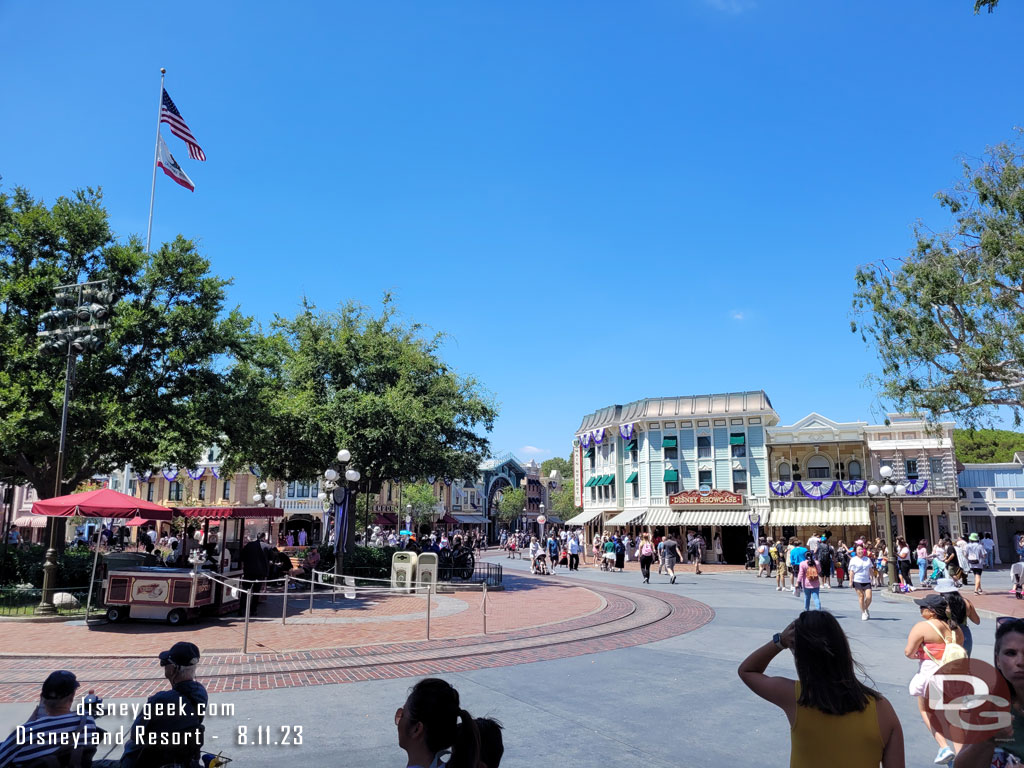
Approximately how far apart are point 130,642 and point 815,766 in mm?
11928

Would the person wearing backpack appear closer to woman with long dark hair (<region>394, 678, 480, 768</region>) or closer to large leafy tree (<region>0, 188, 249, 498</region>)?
woman with long dark hair (<region>394, 678, 480, 768</region>)

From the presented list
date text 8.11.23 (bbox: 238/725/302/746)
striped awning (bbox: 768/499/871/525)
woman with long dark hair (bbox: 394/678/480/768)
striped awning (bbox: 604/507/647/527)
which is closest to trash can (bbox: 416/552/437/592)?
date text 8.11.23 (bbox: 238/725/302/746)

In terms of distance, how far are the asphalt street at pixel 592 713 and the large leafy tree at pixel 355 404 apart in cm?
1234

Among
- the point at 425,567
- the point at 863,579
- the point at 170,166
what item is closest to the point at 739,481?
the point at 863,579

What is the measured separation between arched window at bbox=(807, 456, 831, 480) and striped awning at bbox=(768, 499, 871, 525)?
2.56 metres

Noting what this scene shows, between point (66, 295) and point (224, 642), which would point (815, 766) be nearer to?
point (224, 642)

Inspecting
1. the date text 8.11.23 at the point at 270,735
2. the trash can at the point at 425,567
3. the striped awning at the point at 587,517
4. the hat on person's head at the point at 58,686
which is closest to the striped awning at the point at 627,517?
the striped awning at the point at 587,517

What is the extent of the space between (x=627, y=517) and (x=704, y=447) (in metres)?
6.79

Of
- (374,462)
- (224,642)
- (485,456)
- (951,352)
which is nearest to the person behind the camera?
(224,642)

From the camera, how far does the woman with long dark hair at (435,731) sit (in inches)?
106

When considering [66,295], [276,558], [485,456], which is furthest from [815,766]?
[485,456]

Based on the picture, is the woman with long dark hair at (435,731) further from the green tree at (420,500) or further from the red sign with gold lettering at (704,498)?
the green tree at (420,500)

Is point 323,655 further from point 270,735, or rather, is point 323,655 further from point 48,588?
point 48,588

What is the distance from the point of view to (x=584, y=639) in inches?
493
